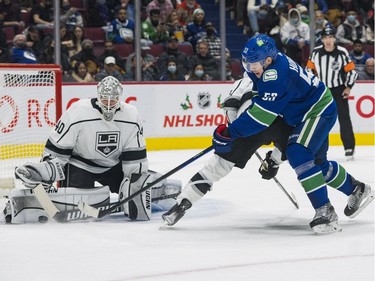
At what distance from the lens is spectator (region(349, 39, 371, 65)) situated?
1104 cm

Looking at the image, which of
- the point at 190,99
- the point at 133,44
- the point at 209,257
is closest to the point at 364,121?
the point at 190,99

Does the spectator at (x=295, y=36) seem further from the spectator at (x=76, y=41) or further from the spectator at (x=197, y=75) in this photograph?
the spectator at (x=76, y=41)

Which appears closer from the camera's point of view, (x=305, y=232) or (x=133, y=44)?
(x=305, y=232)

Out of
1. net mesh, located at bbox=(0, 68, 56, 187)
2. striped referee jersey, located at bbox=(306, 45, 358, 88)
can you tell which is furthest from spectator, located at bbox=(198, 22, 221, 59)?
net mesh, located at bbox=(0, 68, 56, 187)

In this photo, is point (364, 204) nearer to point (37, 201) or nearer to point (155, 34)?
point (37, 201)

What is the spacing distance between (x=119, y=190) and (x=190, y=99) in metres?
4.80

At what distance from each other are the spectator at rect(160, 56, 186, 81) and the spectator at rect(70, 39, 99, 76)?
718mm

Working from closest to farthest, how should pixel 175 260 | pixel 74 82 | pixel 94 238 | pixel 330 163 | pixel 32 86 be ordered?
pixel 175 260
pixel 94 238
pixel 330 163
pixel 32 86
pixel 74 82

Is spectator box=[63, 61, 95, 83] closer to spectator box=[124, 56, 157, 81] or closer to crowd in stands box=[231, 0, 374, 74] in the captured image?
spectator box=[124, 56, 157, 81]

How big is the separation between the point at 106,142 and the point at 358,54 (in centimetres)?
642

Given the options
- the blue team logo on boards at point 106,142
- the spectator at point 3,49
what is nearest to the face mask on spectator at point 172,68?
the spectator at point 3,49

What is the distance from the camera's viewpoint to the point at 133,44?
9.97 meters

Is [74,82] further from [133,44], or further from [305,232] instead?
[305,232]

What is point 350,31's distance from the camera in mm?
11578
